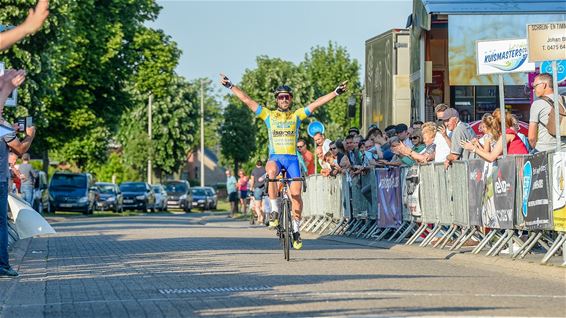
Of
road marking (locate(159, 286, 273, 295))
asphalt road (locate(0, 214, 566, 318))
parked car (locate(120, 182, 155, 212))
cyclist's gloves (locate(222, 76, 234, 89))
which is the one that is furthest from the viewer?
parked car (locate(120, 182, 155, 212))

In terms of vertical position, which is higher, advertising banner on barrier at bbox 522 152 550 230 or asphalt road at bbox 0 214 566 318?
advertising banner on barrier at bbox 522 152 550 230

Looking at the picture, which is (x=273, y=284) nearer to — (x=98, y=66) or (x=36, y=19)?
(x=36, y=19)

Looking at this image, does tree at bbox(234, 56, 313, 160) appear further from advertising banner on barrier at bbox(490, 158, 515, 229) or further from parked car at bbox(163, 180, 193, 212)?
advertising banner on barrier at bbox(490, 158, 515, 229)

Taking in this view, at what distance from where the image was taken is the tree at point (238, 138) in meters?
77.1

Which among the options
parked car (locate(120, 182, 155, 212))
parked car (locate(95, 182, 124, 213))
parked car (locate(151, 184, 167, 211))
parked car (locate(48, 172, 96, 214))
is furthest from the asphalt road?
parked car (locate(151, 184, 167, 211))

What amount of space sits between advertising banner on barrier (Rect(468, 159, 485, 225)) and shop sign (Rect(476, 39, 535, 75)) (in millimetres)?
1243

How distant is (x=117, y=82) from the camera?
58031mm

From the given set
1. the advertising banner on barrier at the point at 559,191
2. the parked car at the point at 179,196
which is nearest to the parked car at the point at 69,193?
the parked car at the point at 179,196

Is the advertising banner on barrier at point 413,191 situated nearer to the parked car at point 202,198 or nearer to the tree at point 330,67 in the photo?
the parked car at point 202,198

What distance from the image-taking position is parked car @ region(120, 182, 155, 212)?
73.6 m

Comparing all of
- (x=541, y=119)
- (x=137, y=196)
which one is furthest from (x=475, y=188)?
(x=137, y=196)

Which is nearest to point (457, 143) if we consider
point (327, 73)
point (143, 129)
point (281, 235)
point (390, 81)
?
point (281, 235)

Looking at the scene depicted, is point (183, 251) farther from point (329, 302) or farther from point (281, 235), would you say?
point (329, 302)

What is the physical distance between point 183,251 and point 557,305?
959cm
